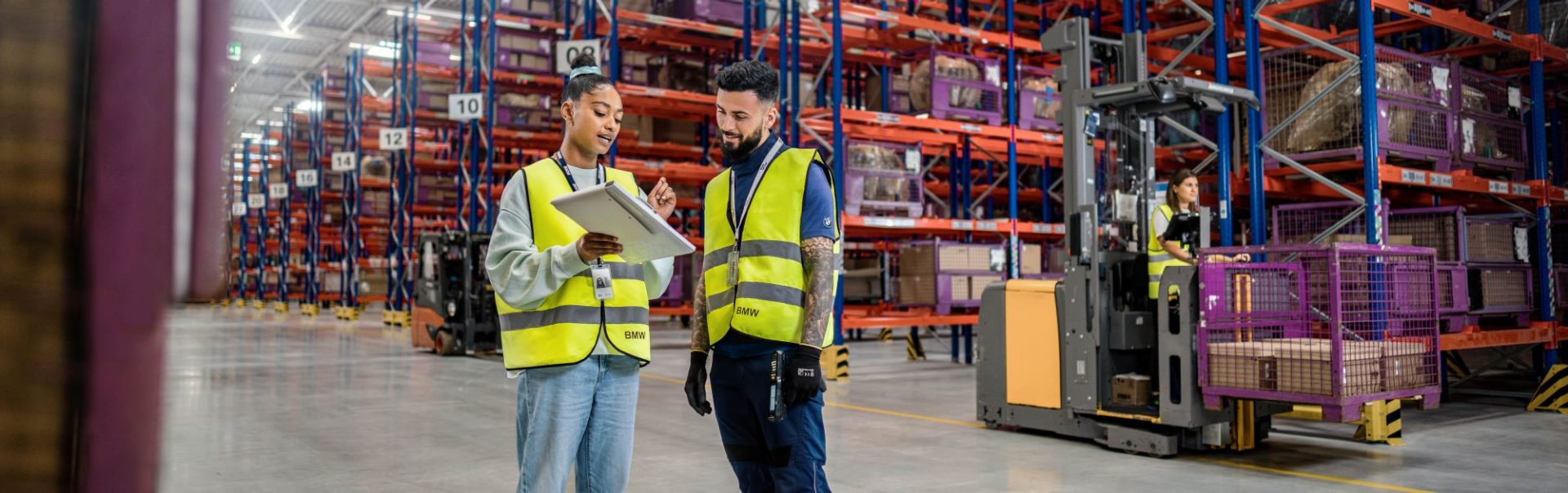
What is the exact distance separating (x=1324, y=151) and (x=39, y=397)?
27.9 ft

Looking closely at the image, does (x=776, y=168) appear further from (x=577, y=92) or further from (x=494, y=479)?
(x=494, y=479)

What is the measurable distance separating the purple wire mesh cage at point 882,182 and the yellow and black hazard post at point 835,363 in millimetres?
1361

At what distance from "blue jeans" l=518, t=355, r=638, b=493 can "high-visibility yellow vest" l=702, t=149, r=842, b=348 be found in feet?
1.05

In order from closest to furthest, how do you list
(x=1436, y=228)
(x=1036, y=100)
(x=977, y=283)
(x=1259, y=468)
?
(x=1259, y=468), (x=1436, y=228), (x=977, y=283), (x=1036, y=100)

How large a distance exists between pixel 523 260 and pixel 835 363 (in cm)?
773

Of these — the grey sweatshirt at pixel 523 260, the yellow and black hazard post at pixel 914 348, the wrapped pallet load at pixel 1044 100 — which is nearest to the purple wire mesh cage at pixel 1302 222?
the wrapped pallet load at pixel 1044 100

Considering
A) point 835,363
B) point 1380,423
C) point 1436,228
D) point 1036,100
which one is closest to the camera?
point 1380,423

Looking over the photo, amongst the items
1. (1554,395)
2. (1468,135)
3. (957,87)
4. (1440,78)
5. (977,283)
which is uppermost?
(957,87)

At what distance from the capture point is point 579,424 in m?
2.72

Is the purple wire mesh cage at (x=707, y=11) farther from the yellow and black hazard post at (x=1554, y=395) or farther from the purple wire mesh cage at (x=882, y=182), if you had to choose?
the yellow and black hazard post at (x=1554, y=395)

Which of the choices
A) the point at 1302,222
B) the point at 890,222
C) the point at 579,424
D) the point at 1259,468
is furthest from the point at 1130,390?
the point at 890,222

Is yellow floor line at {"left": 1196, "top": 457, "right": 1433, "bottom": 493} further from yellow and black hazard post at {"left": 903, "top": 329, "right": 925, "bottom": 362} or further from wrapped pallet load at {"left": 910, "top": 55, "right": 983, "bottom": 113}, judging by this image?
yellow and black hazard post at {"left": 903, "top": 329, "right": 925, "bottom": 362}

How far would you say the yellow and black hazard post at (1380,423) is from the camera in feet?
20.6

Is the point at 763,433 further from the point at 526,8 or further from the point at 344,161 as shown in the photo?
Answer: the point at 344,161
